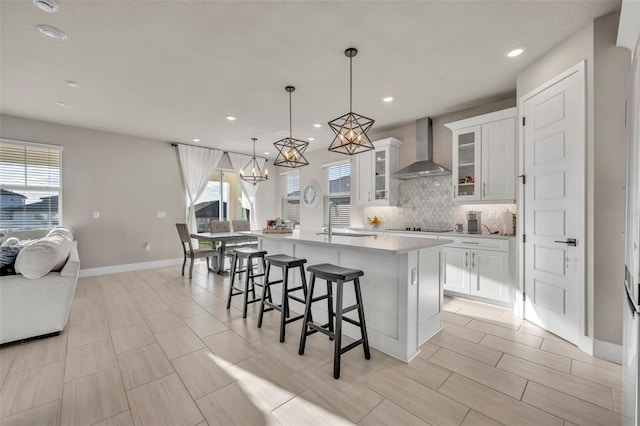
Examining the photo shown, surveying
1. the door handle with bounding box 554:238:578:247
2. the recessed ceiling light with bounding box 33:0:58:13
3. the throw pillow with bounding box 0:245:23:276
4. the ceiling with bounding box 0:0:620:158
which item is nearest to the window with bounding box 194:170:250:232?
the ceiling with bounding box 0:0:620:158

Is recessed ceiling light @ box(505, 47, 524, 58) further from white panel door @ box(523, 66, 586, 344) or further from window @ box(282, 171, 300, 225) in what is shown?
window @ box(282, 171, 300, 225)

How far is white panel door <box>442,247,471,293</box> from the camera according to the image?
362 cm

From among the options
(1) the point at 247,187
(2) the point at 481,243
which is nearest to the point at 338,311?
(2) the point at 481,243

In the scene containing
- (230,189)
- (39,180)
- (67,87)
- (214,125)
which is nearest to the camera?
(67,87)

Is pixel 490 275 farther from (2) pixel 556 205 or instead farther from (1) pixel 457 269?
(2) pixel 556 205

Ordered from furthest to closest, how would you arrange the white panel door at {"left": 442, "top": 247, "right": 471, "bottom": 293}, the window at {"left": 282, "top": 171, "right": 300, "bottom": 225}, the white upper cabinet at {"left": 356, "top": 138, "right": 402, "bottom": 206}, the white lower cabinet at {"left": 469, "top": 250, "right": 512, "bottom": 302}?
the window at {"left": 282, "top": 171, "right": 300, "bottom": 225} → the white upper cabinet at {"left": 356, "top": 138, "right": 402, "bottom": 206} → the white panel door at {"left": 442, "top": 247, "right": 471, "bottom": 293} → the white lower cabinet at {"left": 469, "top": 250, "right": 512, "bottom": 302}

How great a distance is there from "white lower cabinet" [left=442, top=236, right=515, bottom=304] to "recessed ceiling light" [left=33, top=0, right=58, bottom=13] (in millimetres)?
4633

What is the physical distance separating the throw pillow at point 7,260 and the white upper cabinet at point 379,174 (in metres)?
4.59

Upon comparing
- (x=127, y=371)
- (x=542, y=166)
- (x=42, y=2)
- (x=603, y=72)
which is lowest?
(x=127, y=371)

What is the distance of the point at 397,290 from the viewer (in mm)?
2211

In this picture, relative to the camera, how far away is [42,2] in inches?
77.7

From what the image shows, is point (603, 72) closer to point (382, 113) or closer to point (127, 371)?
point (382, 113)

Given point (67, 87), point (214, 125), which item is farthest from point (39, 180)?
point (214, 125)

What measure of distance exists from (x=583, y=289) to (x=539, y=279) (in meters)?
0.46
